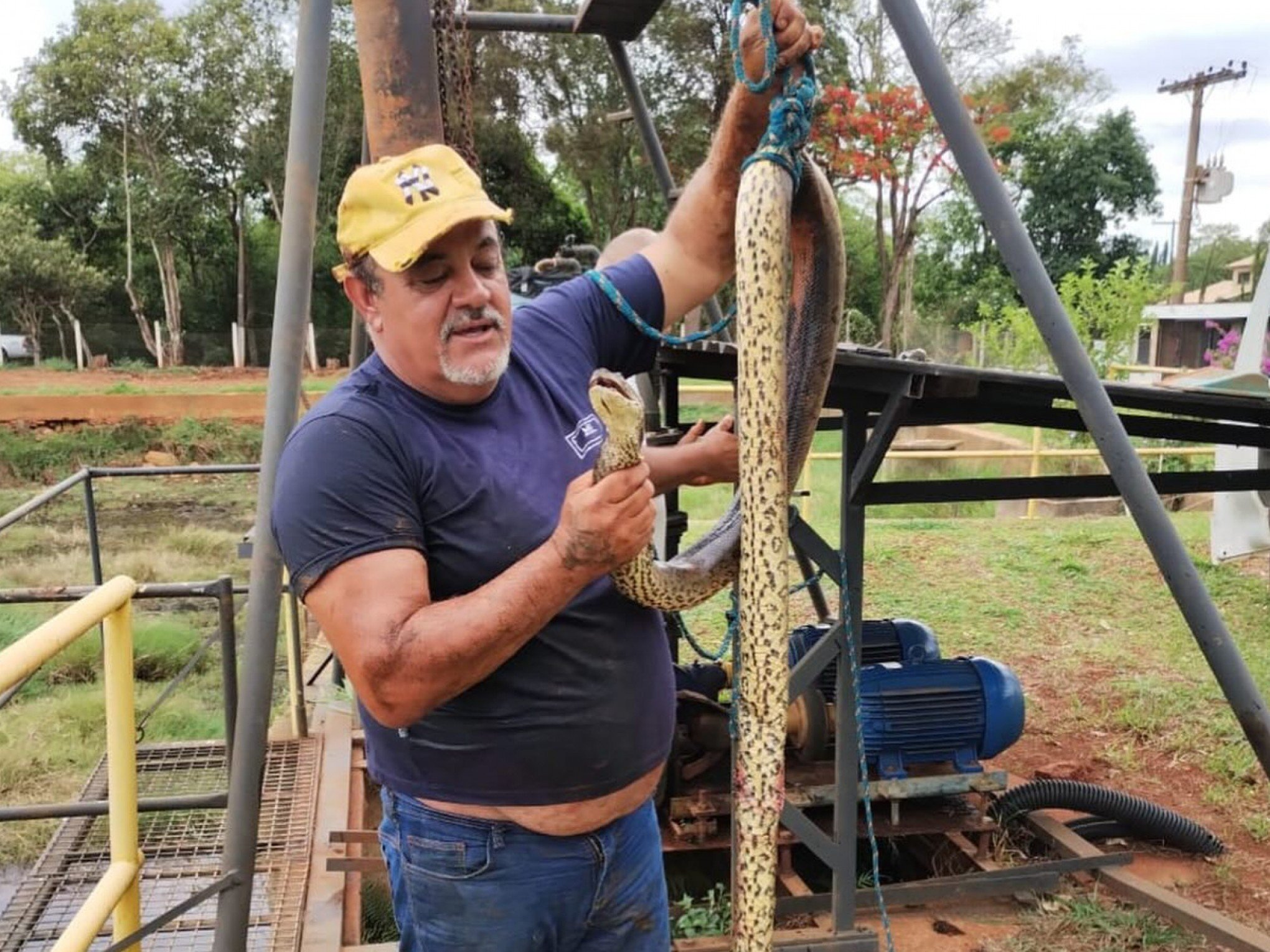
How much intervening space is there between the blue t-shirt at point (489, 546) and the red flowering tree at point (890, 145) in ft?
64.7

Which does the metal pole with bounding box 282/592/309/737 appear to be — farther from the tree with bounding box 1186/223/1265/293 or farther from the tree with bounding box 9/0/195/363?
the tree with bounding box 1186/223/1265/293

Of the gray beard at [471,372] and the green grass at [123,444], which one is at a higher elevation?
the gray beard at [471,372]

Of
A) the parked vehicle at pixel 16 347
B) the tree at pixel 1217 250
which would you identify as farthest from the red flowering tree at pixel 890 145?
the tree at pixel 1217 250

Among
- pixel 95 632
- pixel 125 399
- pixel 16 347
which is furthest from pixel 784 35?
pixel 16 347

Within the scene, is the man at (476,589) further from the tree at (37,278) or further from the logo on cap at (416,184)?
the tree at (37,278)

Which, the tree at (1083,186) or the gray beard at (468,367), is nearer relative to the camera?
the gray beard at (468,367)

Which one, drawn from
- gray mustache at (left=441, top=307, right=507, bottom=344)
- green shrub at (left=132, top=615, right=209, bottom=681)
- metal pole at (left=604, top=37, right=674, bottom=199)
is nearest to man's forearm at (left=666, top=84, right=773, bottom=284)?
gray mustache at (left=441, top=307, right=507, bottom=344)

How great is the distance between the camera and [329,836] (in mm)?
3545

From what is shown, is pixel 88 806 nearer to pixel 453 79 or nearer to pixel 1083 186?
pixel 453 79

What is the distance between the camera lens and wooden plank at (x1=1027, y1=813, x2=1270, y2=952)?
3578 millimetres

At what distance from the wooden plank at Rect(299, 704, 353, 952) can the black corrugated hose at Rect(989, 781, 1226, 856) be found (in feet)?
9.08

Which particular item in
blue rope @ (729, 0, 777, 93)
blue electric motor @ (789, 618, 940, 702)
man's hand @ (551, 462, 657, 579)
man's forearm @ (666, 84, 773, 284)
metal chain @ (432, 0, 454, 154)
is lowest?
blue electric motor @ (789, 618, 940, 702)

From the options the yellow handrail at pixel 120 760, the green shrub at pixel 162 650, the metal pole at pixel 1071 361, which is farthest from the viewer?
the green shrub at pixel 162 650

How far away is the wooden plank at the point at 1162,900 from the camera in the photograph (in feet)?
11.7
